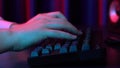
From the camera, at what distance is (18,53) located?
0.60 metres

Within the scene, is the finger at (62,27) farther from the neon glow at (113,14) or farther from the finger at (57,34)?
the neon glow at (113,14)

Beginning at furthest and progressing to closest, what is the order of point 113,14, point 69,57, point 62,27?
point 113,14, point 62,27, point 69,57

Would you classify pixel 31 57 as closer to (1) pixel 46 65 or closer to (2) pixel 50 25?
(1) pixel 46 65

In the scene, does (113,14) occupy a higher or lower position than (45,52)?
higher

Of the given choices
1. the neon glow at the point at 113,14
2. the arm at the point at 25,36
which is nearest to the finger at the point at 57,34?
the arm at the point at 25,36

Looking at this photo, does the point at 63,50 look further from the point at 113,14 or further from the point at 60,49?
the point at 113,14

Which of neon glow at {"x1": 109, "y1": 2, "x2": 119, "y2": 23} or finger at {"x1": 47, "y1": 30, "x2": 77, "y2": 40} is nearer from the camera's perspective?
finger at {"x1": 47, "y1": 30, "x2": 77, "y2": 40}

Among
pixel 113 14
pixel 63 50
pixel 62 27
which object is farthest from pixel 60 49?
pixel 113 14

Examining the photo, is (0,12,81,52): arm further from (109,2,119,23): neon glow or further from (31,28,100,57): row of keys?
(109,2,119,23): neon glow

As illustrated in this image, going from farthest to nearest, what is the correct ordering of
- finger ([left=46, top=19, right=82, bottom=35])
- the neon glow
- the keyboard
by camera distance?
the neon glow → finger ([left=46, top=19, right=82, bottom=35]) → the keyboard

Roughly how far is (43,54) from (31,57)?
0.9 inches

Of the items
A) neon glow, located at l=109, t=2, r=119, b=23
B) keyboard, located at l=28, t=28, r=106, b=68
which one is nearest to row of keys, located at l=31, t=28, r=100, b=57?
keyboard, located at l=28, t=28, r=106, b=68

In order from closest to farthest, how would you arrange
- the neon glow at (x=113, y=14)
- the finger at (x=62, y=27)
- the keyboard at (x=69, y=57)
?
the keyboard at (x=69, y=57), the finger at (x=62, y=27), the neon glow at (x=113, y=14)

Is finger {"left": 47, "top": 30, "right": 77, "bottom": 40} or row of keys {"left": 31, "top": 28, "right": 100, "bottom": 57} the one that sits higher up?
finger {"left": 47, "top": 30, "right": 77, "bottom": 40}
